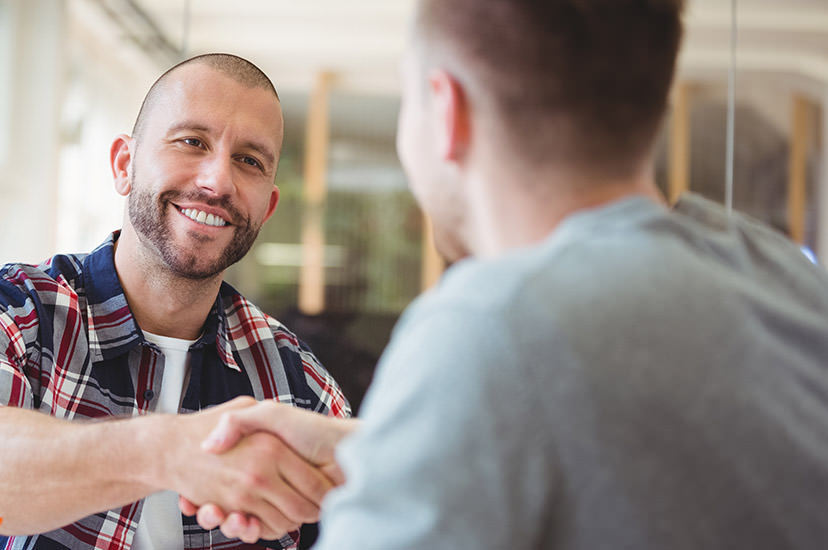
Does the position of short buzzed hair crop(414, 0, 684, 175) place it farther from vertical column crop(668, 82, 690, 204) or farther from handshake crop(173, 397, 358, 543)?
vertical column crop(668, 82, 690, 204)

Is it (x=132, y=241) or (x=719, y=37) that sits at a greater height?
(x=719, y=37)

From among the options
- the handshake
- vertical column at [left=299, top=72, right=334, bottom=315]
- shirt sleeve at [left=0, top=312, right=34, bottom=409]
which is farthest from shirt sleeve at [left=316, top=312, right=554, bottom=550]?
vertical column at [left=299, top=72, right=334, bottom=315]

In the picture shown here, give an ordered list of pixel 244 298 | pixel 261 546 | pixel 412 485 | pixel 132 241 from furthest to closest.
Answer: pixel 244 298, pixel 132 241, pixel 261 546, pixel 412 485

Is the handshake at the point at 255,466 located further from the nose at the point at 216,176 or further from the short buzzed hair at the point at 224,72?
the short buzzed hair at the point at 224,72

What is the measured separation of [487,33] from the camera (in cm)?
63

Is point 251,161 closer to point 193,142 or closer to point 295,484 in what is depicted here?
point 193,142

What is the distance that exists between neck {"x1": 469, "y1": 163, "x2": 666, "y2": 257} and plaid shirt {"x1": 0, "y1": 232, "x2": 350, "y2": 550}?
2.73 ft

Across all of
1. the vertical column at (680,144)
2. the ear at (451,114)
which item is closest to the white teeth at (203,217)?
the ear at (451,114)

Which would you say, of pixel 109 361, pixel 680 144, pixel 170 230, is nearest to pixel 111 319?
pixel 109 361

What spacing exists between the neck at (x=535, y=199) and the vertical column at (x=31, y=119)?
3.62 meters

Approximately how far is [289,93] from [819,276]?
456 cm

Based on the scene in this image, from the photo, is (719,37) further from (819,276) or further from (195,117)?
(819,276)

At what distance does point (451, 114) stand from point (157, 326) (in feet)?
3.18

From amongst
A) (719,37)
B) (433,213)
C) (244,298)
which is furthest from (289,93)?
(433,213)
